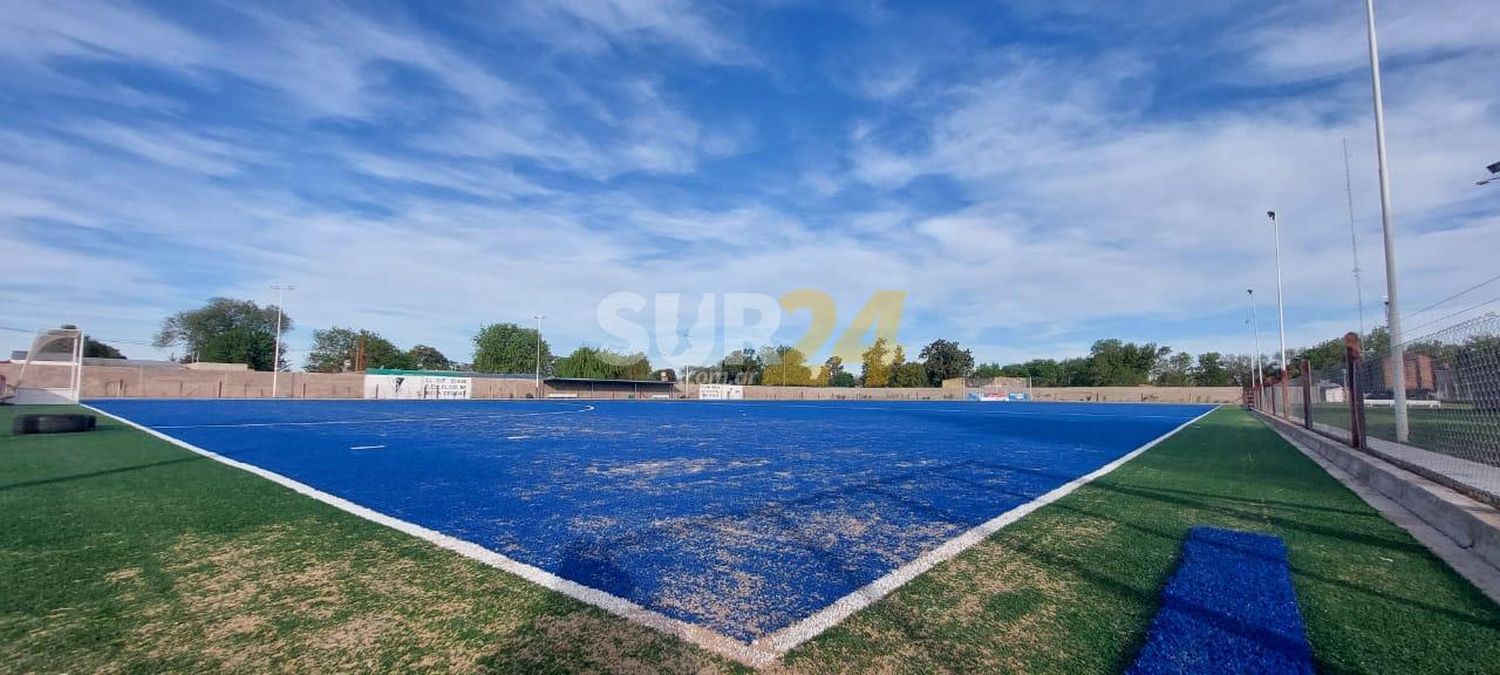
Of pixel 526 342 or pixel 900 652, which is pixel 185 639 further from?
pixel 526 342

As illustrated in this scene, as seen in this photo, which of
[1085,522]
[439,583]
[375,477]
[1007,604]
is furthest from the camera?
[375,477]

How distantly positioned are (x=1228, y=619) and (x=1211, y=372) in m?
111

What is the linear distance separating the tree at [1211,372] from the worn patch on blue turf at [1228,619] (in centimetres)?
10555

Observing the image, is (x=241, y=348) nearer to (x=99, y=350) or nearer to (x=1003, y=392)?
(x=99, y=350)

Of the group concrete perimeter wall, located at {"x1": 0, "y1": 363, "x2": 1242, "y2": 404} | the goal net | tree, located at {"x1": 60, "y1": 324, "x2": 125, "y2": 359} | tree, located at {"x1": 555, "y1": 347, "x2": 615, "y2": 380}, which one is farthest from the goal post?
tree, located at {"x1": 60, "y1": 324, "x2": 125, "y2": 359}

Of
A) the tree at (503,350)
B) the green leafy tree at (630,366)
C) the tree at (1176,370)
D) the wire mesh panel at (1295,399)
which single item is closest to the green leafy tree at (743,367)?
the green leafy tree at (630,366)

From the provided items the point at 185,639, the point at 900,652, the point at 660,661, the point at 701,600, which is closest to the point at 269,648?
the point at 185,639

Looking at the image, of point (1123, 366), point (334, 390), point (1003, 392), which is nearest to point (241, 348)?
point (334, 390)

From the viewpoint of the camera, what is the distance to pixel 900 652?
2.63 meters

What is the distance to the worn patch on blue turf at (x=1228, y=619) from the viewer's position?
2521 millimetres

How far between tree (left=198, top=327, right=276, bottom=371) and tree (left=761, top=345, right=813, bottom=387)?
214ft

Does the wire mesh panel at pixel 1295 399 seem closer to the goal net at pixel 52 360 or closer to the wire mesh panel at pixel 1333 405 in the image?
the wire mesh panel at pixel 1333 405

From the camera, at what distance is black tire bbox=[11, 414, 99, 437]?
11.9 m

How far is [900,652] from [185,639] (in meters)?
3.14
